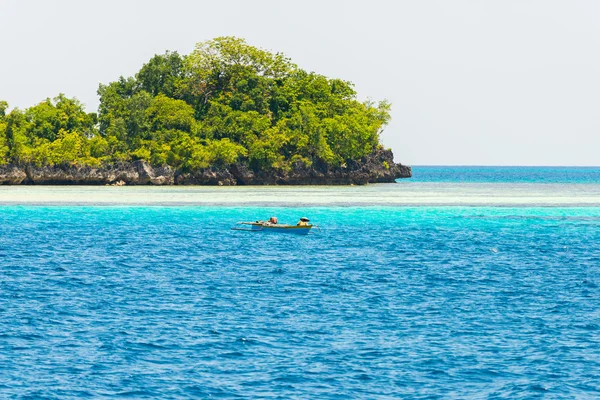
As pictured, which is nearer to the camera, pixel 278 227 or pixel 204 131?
pixel 278 227

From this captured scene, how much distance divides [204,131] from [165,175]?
8.58 metres

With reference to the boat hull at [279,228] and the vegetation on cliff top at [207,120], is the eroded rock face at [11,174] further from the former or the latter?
the boat hull at [279,228]

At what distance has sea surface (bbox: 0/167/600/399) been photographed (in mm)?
19953

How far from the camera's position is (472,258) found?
42.8 m

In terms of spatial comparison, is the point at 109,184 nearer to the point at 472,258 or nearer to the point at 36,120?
the point at 36,120

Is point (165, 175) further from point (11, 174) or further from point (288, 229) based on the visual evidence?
point (288, 229)

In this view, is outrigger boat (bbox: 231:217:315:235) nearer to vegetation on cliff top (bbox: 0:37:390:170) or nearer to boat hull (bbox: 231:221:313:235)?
boat hull (bbox: 231:221:313:235)

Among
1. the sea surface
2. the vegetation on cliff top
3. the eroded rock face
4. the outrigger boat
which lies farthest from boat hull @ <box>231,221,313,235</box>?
the eroded rock face

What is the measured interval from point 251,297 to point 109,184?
101m

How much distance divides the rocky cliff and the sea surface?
228 ft

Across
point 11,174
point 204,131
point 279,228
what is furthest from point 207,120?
point 279,228

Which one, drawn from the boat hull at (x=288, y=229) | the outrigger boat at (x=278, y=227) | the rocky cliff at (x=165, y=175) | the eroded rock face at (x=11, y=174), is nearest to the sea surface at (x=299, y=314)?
the boat hull at (x=288, y=229)

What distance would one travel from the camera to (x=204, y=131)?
128000 mm

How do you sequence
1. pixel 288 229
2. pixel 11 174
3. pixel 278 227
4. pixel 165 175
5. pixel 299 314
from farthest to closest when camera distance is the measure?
pixel 11 174
pixel 165 175
pixel 278 227
pixel 288 229
pixel 299 314
